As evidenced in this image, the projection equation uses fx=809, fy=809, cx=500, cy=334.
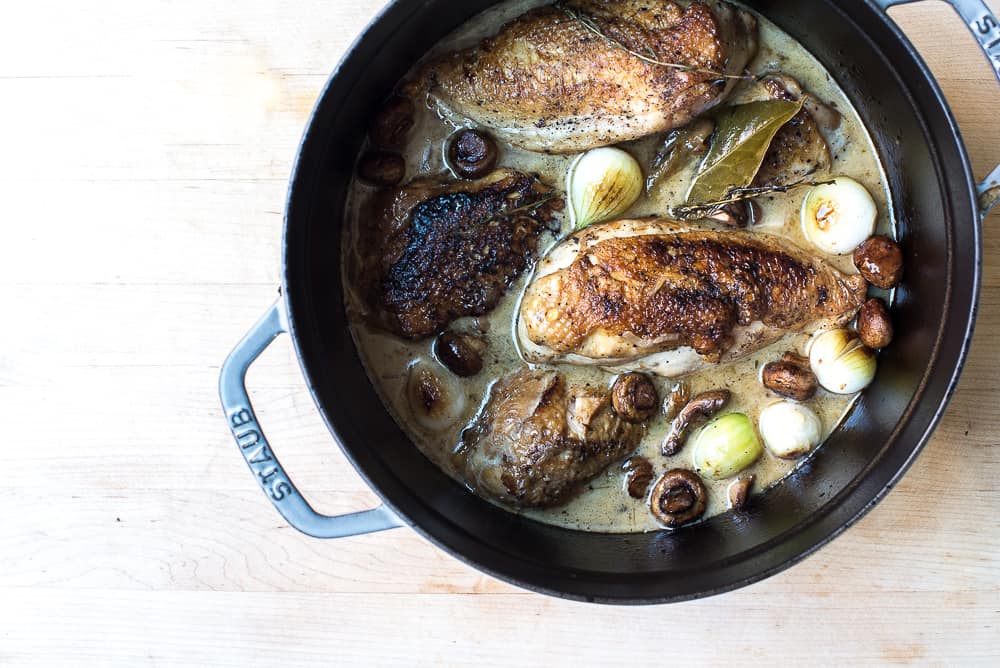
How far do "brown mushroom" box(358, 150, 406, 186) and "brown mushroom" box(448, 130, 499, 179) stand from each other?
12 cm

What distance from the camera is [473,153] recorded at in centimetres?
167

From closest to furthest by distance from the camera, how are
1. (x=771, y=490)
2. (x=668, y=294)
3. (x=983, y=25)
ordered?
(x=983, y=25)
(x=668, y=294)
(x=771, y=490)

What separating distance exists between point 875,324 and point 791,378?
0.20 metres

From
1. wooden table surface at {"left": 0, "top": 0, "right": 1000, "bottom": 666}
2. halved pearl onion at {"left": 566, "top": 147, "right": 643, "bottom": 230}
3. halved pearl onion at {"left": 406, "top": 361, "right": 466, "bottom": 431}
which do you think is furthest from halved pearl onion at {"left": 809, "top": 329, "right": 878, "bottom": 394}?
halved pearl onion at {"left": 406, "top": 361, "right": 466, "bottom": 431}

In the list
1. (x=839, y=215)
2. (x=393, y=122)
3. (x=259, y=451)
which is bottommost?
(x=259, y=451)

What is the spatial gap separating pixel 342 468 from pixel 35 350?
2.42 ft

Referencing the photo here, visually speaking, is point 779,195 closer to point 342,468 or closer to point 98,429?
point 342,468

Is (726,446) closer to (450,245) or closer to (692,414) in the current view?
(692,414)

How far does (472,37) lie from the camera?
1.77 m

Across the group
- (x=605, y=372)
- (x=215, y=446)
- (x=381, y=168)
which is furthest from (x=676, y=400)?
(x=215, y=446)

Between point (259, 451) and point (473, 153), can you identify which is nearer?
point (259, 451)

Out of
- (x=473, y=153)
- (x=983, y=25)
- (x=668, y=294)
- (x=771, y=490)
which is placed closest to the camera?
(x=983, y=25)

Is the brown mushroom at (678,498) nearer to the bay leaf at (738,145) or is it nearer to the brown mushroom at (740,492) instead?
the brown mushroom at (740,492)

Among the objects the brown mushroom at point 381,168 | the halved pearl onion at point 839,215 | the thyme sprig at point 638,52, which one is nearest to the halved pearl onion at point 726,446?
the halved pearl onion at point 839,215
